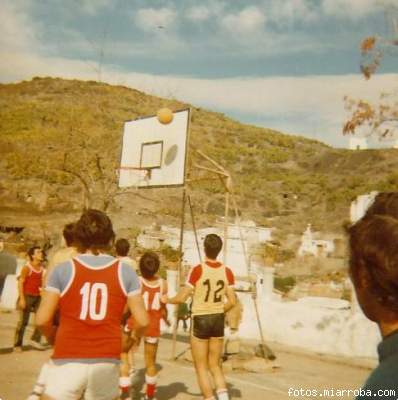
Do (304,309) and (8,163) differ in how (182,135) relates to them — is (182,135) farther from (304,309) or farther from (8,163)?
(8,163)

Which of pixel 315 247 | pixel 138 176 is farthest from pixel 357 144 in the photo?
pixel 138 176

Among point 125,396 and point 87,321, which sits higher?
point 87,321

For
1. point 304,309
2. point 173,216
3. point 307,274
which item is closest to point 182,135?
point 304,309

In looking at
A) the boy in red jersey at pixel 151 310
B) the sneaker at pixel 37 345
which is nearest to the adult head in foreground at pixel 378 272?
the boy in red jersey at pixel 151 310

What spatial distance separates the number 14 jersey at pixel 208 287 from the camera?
19.1ft

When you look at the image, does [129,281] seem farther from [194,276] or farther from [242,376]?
[242,376]

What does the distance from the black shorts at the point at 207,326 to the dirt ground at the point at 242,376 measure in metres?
1.26

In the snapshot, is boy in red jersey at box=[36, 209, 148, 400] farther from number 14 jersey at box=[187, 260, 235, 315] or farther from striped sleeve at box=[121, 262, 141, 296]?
number 14 jersey at box=[187, 260, 235, 315]

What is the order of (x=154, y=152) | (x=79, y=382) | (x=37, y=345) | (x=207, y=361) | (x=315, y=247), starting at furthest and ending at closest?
1. (x=315, y=247)
2. (x=154, y=152)
3. (x=37, y=345)
4. (x=207, y=361)
5. (x=79, y=382)

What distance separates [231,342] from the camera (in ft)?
30.2

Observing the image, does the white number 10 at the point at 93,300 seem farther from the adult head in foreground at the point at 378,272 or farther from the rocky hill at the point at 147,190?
the rocky hill at the point at 147,190

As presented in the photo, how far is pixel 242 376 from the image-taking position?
8.17 metres

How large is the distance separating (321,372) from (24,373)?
4.29m

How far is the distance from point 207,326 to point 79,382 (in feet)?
7.94
